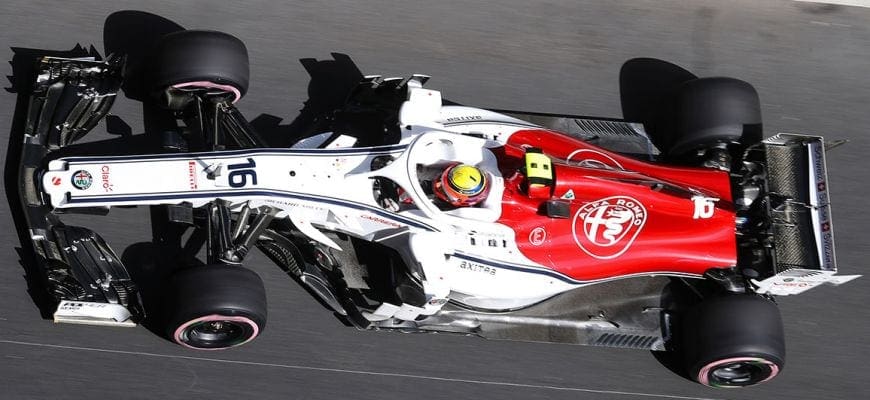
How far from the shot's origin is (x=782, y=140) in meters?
10.2

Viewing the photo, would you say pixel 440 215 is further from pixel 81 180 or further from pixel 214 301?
pixel 81 180

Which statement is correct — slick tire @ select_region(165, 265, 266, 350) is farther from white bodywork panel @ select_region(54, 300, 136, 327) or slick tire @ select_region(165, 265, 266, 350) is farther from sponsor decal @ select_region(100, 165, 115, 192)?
sponsor decal @ select_region(100, 165, 115, 192)

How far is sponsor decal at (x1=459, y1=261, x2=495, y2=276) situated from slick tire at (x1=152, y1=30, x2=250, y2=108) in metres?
2.51

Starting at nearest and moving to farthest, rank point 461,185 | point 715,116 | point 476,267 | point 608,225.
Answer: point 461,185, point 476,267, point 608,225, point 715,116

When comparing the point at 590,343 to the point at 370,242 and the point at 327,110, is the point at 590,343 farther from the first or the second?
the point at 327,110

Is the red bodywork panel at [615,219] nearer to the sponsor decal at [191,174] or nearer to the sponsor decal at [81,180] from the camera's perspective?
the sponsor decal at [191,174]

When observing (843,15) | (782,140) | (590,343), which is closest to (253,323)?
(590,343)

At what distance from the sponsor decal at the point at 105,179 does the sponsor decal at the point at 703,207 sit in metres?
4.96

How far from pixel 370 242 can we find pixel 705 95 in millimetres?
3411

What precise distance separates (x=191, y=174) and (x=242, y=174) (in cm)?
41

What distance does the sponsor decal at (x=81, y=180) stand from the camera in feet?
30.0

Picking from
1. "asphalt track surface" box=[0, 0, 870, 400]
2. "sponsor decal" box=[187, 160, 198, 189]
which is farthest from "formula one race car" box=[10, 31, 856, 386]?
"asphalt track surface" box=[0, 0, 870, 400]

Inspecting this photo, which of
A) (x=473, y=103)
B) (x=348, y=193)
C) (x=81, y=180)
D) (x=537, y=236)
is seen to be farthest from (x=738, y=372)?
(x=81, y=180)

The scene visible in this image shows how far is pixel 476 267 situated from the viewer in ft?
31.3
